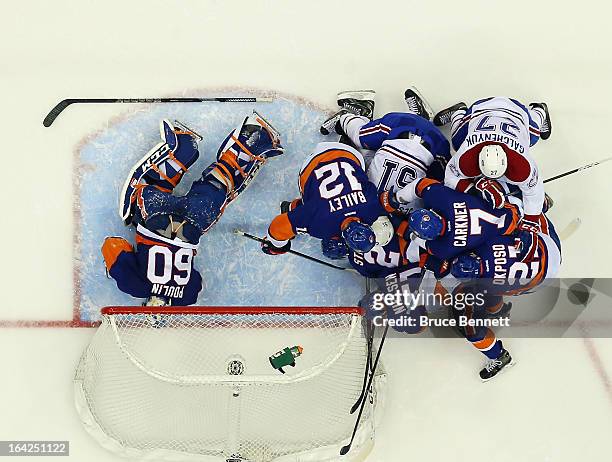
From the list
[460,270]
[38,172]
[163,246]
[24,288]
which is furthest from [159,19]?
[460,270]

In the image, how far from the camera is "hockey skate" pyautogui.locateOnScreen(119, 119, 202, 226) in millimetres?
2729

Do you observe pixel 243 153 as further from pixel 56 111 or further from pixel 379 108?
pixel 56 111

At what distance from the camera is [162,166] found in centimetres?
273

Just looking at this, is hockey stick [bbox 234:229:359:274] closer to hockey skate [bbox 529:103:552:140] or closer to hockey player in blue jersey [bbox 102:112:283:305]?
hockey player in blue jersey [bbox 102:112:283:305]

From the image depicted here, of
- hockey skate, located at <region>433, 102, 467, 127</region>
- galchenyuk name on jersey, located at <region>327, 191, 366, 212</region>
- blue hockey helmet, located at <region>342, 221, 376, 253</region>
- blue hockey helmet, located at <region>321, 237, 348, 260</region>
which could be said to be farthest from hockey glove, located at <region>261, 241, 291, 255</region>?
hockey skate, located at <region>433, 102, 467, 127</region>

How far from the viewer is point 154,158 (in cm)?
274

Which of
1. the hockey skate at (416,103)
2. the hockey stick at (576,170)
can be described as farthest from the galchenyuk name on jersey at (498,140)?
the hockey stick at (576,170)

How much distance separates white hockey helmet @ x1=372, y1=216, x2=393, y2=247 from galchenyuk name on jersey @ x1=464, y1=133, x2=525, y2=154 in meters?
0.39

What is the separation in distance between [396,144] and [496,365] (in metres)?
0.99

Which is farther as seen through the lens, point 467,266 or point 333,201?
point 333,201

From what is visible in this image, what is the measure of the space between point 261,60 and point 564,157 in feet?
4.33

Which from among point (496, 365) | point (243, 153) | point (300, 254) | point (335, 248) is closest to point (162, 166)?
point (243, 153)

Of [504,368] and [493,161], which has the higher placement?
[493,161]

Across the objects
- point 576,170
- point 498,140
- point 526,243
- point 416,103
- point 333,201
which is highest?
point 416,103
